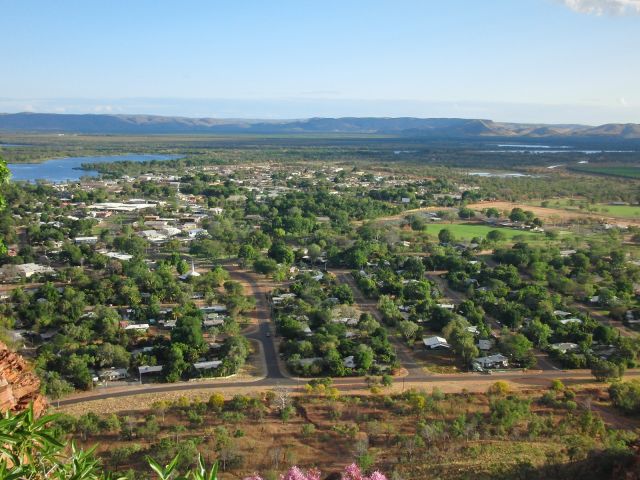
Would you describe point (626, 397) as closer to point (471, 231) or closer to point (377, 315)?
point (377, 315)

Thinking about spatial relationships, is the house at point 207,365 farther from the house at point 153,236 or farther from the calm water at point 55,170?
the calm water at point 55,170

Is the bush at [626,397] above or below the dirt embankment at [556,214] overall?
below

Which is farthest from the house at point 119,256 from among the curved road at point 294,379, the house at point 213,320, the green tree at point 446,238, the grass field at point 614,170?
the grass field at point 614,170

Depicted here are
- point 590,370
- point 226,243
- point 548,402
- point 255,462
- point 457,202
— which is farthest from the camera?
point 457,202

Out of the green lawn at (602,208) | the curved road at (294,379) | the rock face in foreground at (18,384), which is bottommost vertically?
the curved road at (294,379)

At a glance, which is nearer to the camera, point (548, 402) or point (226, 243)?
point (548, 402)

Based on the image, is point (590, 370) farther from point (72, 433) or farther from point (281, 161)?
point (281, 161)

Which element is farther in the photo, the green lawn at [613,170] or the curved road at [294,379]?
the green lawn at [613,170]

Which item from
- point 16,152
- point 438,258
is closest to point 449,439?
point 438,258
